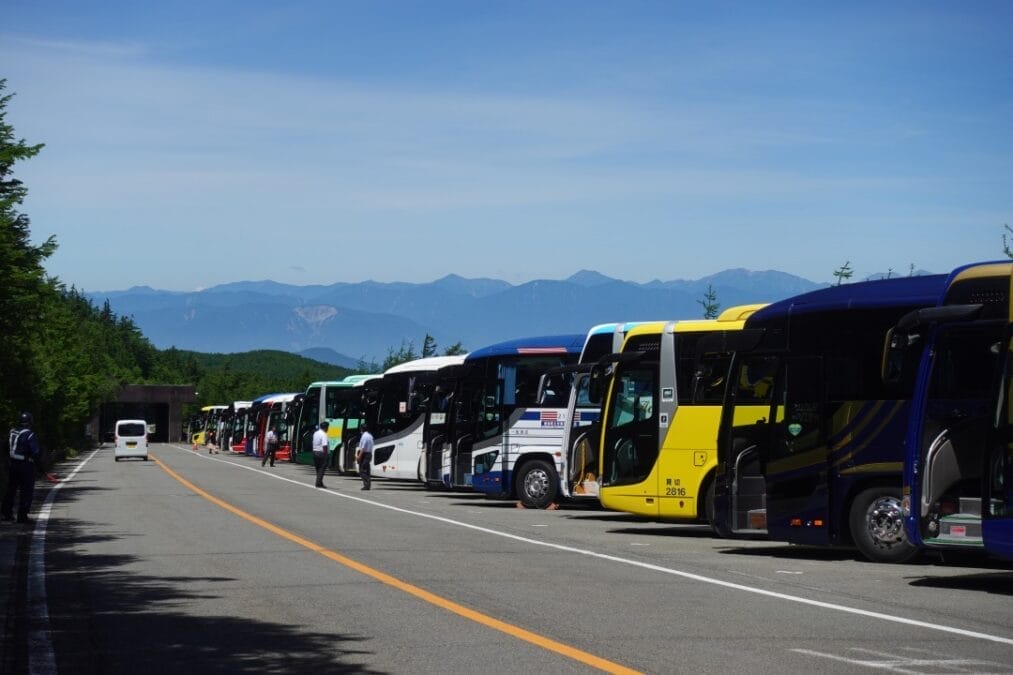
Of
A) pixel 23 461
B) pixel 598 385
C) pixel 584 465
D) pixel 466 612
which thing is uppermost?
pixel 598 385

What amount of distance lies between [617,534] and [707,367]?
2.79m

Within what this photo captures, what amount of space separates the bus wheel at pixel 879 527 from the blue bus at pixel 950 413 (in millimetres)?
2238

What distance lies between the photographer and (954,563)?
16703mm

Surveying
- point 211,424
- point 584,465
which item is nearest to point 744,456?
point 584,465

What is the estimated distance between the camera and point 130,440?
208ft

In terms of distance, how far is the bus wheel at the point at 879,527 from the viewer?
16062 millimetres

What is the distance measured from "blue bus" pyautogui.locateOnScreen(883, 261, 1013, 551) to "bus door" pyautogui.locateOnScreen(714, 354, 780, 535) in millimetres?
3410

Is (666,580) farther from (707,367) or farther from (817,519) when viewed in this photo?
(707,367)

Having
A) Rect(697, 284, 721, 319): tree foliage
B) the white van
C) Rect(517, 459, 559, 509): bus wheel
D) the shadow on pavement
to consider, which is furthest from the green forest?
Rect(697, 284, 721, 319): tree foliage

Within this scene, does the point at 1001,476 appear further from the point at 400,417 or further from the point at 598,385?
the point at 400,417

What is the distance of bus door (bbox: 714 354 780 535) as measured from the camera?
1738 cm

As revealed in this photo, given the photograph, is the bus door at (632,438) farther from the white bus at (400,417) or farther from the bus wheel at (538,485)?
the white bus at (400,417)

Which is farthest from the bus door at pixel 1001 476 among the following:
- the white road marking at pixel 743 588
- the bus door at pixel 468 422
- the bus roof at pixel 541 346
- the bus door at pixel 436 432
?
the bus door at pixel 436 432

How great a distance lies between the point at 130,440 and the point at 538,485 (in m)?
39.7
